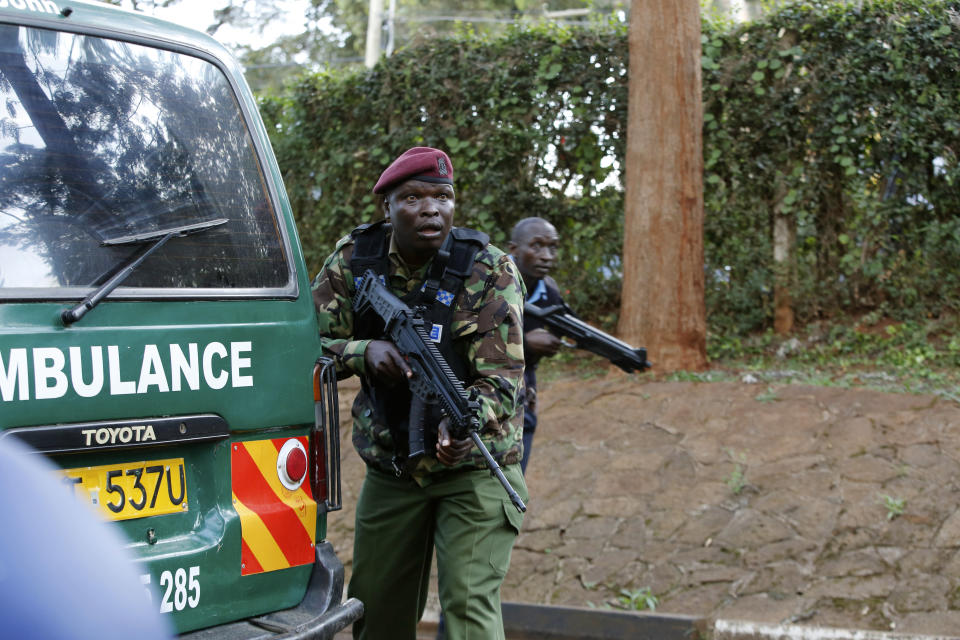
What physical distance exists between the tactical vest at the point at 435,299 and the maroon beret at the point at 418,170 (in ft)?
0.62

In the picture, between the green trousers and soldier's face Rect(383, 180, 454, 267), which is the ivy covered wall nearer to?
soldier's face Rect(383, 180, 454, 267)

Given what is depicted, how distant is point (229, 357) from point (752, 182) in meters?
6.75

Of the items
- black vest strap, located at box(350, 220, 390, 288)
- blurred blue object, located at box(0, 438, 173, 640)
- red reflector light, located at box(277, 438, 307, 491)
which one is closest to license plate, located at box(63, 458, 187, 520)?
red reflector light, located at box(277, 438, 307, 491)

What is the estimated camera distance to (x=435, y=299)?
344 cm

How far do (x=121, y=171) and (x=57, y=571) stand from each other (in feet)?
6.70

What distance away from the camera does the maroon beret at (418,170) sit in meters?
3.43

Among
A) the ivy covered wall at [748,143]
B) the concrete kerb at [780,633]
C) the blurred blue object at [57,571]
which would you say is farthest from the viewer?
the ivy covered wall at [748,143]

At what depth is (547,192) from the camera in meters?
9.67

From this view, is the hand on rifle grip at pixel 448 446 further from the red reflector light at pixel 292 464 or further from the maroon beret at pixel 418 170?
the maroon beret at pixel 418 170

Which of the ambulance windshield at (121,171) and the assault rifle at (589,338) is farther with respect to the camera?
the assault rifle at (589,338)

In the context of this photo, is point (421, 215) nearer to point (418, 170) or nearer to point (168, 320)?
point (418, 170)

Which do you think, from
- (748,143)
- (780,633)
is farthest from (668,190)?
(780,633)

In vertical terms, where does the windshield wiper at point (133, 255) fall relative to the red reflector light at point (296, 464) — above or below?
above

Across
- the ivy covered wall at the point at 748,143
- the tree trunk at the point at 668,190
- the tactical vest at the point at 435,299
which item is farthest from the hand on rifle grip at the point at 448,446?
the ivy covered wall at the point at 748,143
